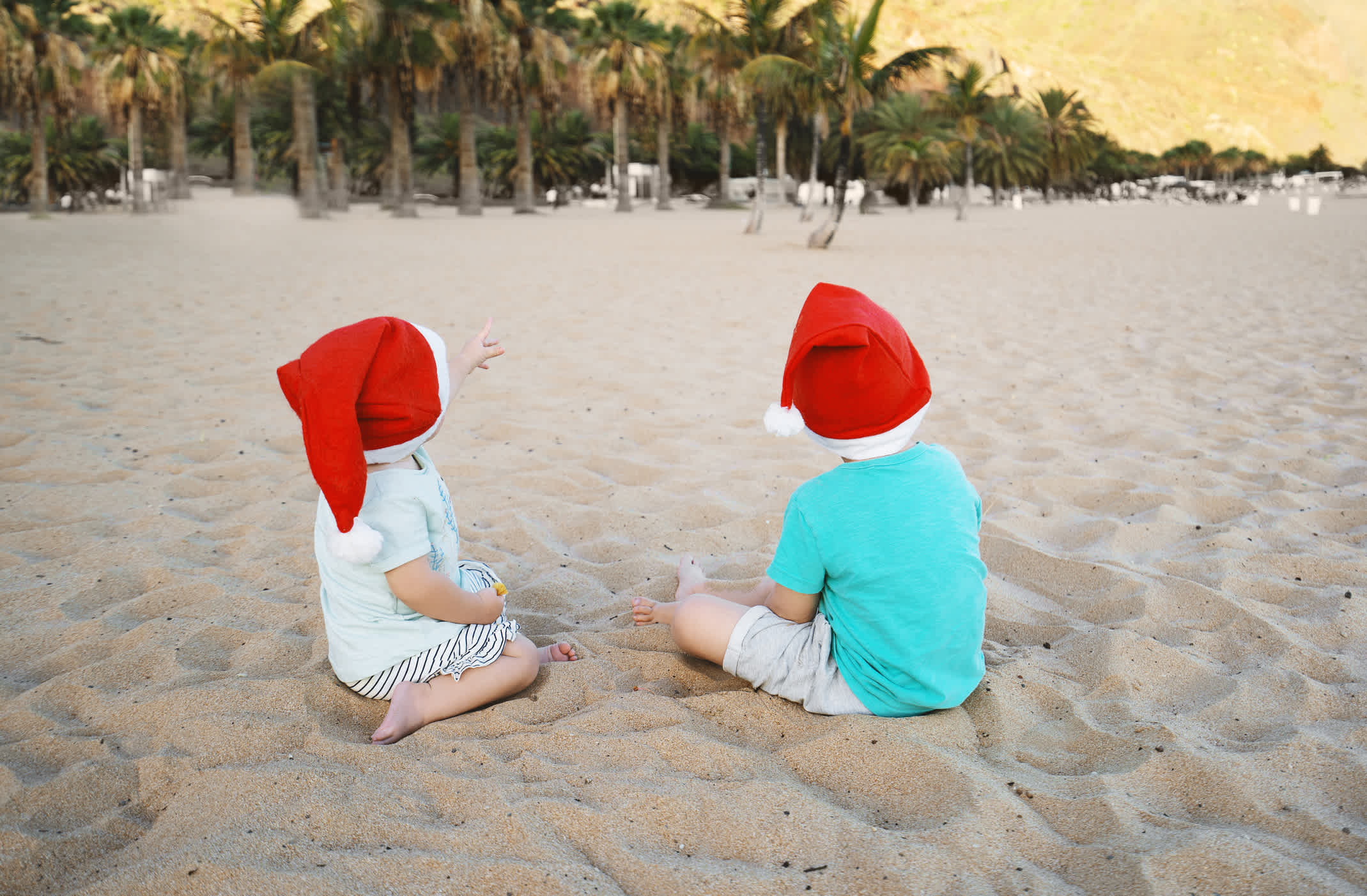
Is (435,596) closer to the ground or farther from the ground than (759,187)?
closer to the ground

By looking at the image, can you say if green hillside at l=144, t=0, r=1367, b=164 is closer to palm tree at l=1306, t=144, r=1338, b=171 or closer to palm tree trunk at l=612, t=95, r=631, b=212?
palm tree at l=1306, t=144, r=1338, b=171


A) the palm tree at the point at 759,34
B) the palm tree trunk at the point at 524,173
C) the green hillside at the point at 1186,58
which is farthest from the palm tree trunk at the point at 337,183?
the green hillside at the point at 1186,58

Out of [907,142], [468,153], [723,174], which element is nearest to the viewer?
[468,153]

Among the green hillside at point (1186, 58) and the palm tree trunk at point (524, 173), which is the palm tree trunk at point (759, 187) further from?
the green hillside at point (1186, 58)

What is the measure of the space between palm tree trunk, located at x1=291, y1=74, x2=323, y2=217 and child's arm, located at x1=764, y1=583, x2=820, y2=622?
82.1ft

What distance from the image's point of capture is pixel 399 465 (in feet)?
7.13

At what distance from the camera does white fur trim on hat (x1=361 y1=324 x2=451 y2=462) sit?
206 centimetres

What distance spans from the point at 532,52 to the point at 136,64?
10993 mm

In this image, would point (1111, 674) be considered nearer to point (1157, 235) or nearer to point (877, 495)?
point (877, 495)

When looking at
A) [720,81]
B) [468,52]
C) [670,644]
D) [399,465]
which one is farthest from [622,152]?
[399,465]

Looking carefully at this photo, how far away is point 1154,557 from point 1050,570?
400mm

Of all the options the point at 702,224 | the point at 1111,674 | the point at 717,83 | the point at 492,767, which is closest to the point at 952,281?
the point at 1111,674

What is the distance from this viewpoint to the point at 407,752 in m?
2.06

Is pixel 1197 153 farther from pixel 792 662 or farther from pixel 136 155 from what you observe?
pixel 792 662
